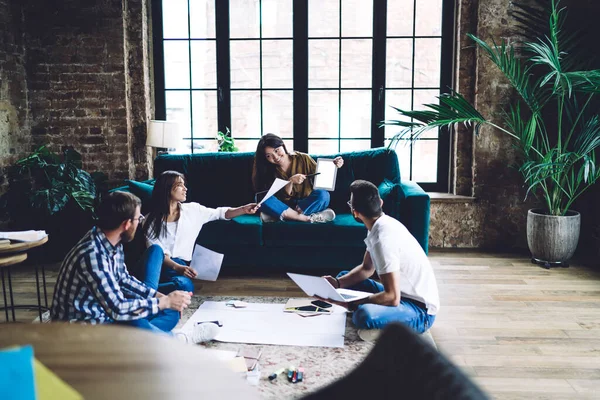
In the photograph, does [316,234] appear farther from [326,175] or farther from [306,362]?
[306,362]

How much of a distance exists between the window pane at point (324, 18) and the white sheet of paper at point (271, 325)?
2829mm

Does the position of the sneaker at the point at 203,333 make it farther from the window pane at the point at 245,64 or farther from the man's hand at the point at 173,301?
the window pane at the point at 245,64

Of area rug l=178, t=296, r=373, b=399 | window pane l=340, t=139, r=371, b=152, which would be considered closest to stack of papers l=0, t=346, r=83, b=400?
area rug l=178, t=296, r=373, b=399

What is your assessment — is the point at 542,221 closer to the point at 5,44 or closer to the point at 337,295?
the point at 337,295

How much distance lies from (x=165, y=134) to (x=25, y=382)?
3.99 metres

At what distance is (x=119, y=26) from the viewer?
16.1 feet

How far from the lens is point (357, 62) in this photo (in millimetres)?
5203

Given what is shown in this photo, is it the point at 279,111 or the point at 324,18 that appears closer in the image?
the point at 324,18

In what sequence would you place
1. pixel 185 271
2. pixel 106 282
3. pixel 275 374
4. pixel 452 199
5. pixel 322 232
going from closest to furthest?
pixel 106 282 → pixel 275 374 → pixel 185 271 → pixel 322 232 → pixel 452 199

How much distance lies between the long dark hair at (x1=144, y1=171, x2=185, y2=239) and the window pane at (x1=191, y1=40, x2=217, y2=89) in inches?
80.1

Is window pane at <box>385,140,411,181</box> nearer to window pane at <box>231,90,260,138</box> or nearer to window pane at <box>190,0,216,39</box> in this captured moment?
window pane at <box>231,90,260,138</box>

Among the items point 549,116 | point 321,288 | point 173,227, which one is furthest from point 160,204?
point 549,116

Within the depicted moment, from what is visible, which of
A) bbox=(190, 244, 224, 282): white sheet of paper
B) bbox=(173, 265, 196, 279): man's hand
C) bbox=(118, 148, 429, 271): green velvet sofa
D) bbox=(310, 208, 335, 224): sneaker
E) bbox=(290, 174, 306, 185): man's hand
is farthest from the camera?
bbox=(290, 174, 306, 185): man's hand

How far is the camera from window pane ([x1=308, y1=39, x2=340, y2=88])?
17.1 feet
